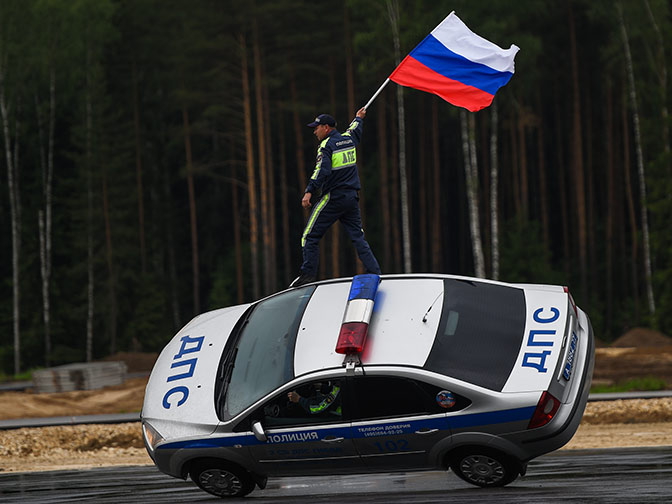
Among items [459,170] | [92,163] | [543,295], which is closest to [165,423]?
[543,295]

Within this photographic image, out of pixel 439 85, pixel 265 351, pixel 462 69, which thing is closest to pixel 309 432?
pixel 265 351

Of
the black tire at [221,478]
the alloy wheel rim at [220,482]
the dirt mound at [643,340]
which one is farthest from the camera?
the dirt mound at [643,340]

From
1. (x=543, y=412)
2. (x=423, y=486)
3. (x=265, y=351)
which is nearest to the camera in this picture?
(x=543, y=412)

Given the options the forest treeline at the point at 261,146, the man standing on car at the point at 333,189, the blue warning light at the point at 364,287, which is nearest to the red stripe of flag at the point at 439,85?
the man standing on car at the point at 333,189

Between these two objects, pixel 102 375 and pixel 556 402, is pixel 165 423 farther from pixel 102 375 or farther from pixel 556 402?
pixel 102 375

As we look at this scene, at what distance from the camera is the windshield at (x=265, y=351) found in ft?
27.6

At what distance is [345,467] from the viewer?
8250mm

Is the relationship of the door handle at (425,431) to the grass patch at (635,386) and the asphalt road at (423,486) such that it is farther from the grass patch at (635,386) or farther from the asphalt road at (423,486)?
the grass patch at (635,386)

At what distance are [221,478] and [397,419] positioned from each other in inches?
71.6

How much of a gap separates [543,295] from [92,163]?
39877 millimetres

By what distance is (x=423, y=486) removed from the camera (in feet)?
30.1

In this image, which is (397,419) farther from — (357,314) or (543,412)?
(543,412)

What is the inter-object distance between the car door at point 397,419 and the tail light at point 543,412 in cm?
68

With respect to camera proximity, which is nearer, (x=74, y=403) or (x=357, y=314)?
(x=357, y=314)
